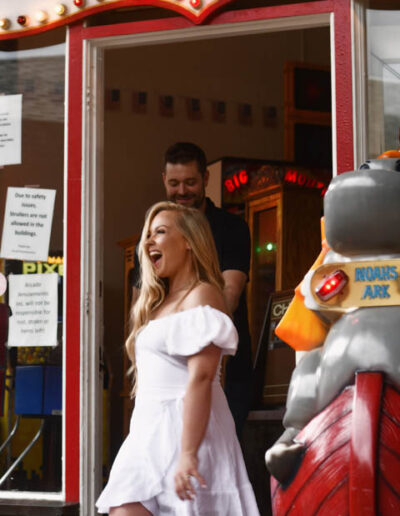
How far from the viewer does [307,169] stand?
293 inches

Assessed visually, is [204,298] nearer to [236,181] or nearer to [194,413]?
[194,413]

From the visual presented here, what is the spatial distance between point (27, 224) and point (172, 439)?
2320mm

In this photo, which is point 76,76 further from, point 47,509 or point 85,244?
point 47,509

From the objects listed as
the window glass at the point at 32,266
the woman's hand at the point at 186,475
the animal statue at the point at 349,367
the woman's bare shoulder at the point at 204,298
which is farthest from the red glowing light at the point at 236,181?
the woman's hand at the point at 186,475

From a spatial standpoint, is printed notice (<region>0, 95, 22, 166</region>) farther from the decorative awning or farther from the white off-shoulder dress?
the white off-shoulder dress

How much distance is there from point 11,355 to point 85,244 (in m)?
0.74

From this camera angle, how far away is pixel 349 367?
2.89 metres

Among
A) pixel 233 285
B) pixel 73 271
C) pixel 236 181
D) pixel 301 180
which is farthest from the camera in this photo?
pixel 236 181

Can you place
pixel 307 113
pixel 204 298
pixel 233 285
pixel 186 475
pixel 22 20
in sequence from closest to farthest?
pixel 186 475 < pixel 204 298 < pixel 233 285 < pixel 22 20 < pixel 307 113

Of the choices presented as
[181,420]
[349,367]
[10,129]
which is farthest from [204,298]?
[10,129]

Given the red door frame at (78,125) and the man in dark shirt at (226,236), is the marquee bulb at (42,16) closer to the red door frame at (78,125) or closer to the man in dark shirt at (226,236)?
the red door frame at (78,125)

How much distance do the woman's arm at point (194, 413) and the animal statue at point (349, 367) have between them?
0.88 feet

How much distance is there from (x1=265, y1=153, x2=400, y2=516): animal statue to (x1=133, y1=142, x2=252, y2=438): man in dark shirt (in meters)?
1.64

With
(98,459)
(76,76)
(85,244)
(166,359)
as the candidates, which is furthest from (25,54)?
(166,359)
